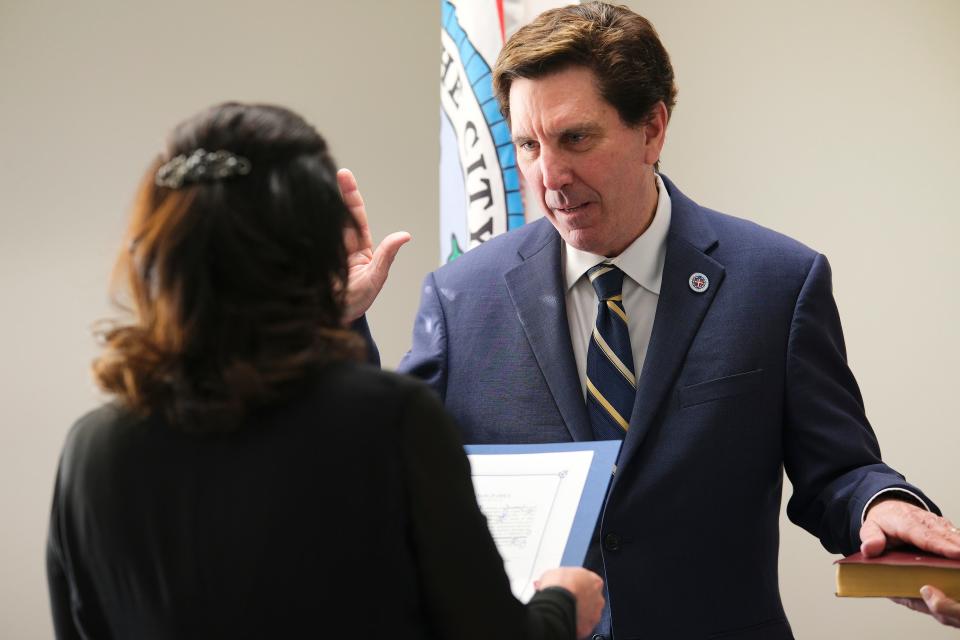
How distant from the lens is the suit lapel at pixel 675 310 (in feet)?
5.91

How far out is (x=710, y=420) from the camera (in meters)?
1.81

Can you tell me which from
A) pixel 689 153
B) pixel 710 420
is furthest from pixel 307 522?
pixel 689 153

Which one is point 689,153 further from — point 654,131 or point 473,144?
point 654,131

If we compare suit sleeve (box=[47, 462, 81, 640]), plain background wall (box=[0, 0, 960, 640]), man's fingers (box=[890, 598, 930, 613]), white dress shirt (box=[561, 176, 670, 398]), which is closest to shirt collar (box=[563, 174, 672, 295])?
white dress shirt (box=[561, 176, 670, 398])

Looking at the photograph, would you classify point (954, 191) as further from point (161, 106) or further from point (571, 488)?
point (161, 106)

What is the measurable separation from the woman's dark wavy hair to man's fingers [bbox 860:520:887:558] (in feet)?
2.97

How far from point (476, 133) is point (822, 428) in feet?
4.35

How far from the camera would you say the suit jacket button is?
1764 mm

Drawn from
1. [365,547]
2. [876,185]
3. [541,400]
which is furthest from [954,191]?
[365,547]

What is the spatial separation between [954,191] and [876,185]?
0.24m

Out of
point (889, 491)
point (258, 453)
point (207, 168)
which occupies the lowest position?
point (889, 491)

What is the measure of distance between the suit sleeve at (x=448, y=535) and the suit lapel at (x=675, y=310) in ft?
2.57

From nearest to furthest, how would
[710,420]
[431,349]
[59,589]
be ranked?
[59,589] < [710,420] < [431,349]

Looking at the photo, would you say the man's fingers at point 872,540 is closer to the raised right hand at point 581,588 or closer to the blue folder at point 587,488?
the blue folder at point 587,488
